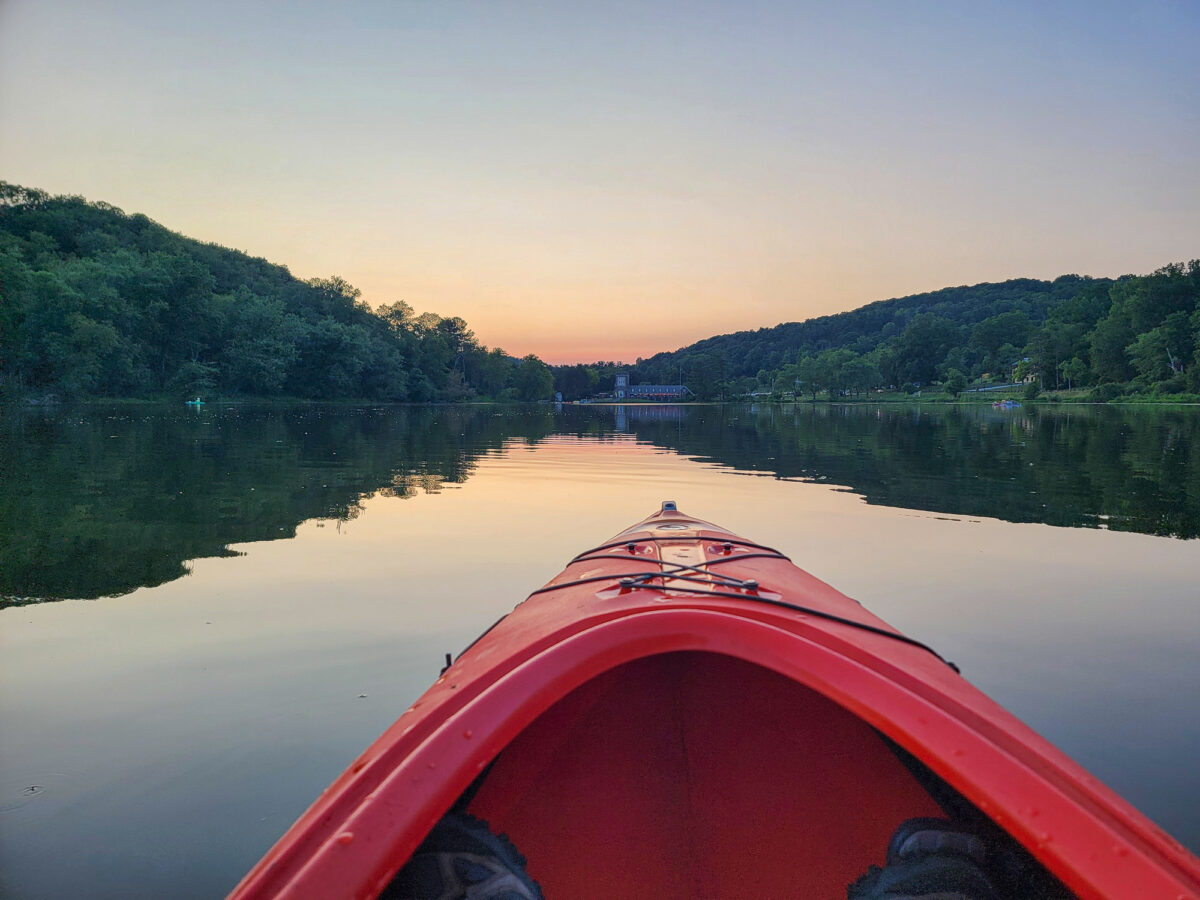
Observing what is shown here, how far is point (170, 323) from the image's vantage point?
5728 cm

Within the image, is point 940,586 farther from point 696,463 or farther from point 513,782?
point 696,463

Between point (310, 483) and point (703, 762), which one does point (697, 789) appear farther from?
point (310, 483)

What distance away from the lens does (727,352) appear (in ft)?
531

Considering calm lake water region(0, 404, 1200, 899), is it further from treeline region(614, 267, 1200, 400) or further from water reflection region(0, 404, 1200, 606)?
treeline region(614, 267, 1200, 400)

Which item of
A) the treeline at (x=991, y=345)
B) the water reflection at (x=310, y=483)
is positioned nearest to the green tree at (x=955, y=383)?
the treeline at (x=991, y=345)

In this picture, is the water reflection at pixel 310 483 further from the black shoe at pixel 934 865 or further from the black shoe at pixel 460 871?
the black shoe at pixel 934 865

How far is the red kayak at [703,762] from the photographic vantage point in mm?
1497

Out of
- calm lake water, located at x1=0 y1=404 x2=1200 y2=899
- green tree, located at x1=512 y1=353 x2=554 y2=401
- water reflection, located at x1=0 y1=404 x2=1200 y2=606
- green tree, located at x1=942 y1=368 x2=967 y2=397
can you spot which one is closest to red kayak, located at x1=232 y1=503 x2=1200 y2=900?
calm lake water, located at x1=0 y1=404 x2=1200 y2=899

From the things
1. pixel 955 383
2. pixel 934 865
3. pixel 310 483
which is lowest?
pixel 934 865

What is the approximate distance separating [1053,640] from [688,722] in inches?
134

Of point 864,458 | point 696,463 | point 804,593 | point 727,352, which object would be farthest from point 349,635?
point 727,352

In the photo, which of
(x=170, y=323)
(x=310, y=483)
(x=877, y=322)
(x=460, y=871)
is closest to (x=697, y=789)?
(x=460, y=871)

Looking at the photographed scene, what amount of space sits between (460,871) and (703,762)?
41.6 inches

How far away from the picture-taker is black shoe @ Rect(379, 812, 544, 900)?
6.51 feet
